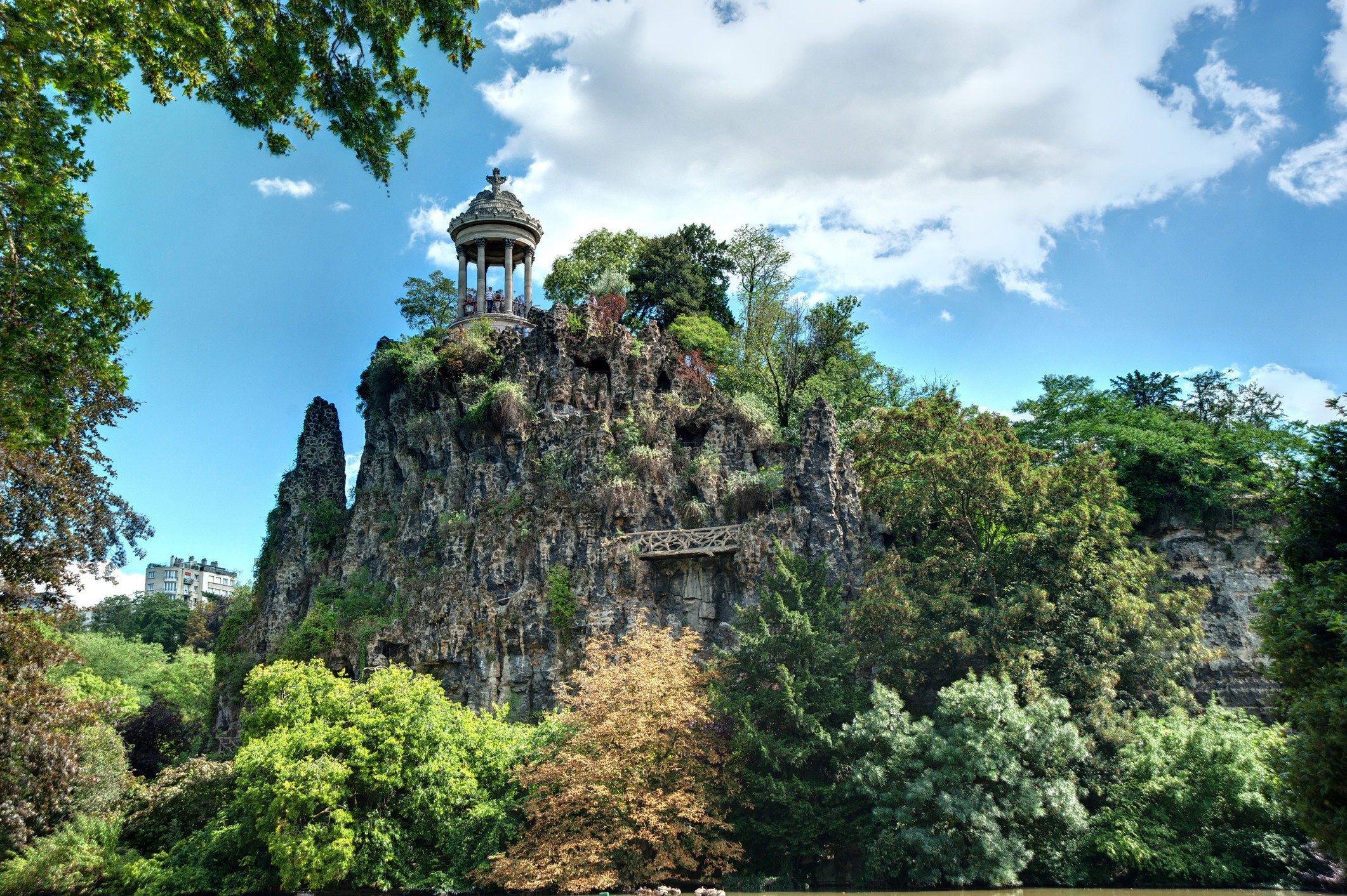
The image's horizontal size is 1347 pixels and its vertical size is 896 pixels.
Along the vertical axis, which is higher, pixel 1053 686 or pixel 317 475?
pixel 317 475

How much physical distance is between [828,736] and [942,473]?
675 centimetres

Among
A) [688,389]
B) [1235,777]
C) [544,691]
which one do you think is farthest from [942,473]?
[544,691]

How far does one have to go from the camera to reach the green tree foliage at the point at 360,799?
16.0 meters

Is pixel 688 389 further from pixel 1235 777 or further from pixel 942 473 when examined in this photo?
pixel 1235 777

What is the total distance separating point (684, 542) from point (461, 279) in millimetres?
16474

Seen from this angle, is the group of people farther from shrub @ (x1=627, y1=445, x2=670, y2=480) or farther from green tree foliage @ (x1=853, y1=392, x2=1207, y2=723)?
green tree foliage @ (x1=853, y1=392, x2=1207, y2=723)

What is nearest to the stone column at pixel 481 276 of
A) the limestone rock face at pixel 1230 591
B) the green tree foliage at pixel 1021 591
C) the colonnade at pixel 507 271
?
the colonnade at pixel 507 271

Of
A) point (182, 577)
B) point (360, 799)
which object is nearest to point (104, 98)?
point (360, 799)

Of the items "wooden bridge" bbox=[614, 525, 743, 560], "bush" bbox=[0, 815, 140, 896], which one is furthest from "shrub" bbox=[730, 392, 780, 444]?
"bush" bbox=[0, 815, 140, 896]

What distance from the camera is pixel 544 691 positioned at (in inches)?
904

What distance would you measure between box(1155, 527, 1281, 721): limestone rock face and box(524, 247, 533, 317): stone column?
2386cm

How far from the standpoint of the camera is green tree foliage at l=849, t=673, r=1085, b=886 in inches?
597

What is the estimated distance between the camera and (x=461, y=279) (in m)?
33.0

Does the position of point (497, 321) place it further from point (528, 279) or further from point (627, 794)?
point (627, 794)
